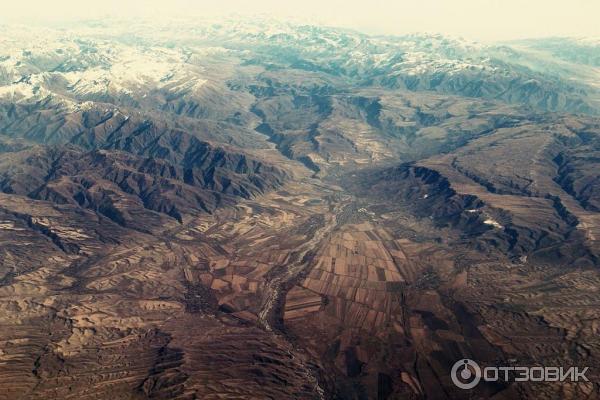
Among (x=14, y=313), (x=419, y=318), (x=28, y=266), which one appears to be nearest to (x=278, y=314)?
(x=419, y=318)

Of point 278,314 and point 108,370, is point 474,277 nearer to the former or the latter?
point 278,314

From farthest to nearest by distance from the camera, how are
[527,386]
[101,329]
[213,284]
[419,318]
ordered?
[213,284] < [419,318] < [101,329] < [527,386]

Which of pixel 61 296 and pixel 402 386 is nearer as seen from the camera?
pixel 402 386

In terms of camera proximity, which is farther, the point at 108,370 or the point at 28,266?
the point at 28,266

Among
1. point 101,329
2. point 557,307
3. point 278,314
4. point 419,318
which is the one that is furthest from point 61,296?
point 557,307

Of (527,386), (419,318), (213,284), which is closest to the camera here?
(527,386)

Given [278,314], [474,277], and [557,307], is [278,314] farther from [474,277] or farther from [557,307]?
[557,307]
